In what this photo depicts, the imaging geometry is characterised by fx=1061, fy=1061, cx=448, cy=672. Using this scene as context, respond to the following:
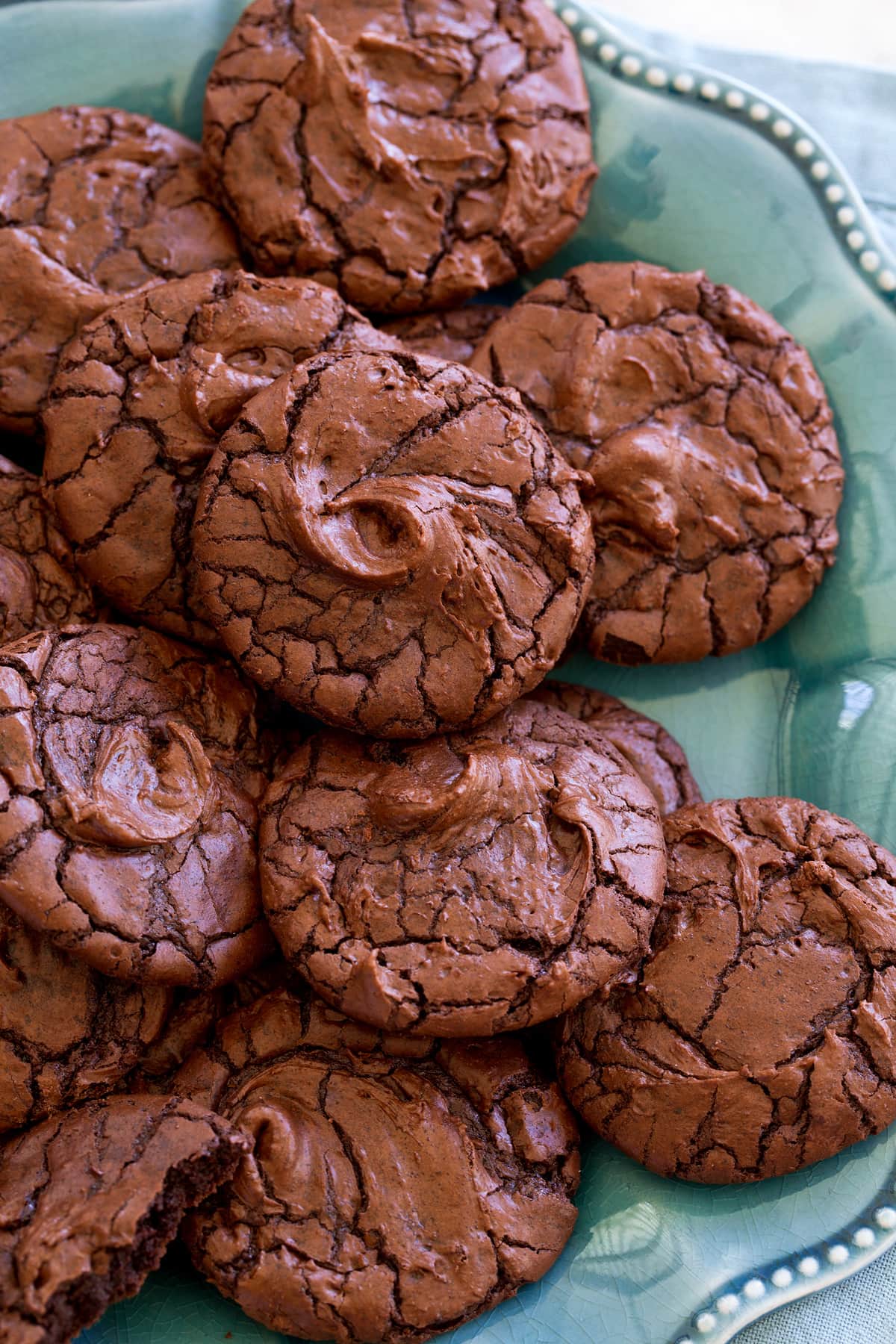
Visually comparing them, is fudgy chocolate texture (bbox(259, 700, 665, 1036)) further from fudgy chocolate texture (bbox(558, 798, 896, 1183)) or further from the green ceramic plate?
the green ceramic plate

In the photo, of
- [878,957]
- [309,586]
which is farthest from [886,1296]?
[309,586]

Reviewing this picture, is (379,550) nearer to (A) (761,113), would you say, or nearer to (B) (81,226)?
(B) (81,226)

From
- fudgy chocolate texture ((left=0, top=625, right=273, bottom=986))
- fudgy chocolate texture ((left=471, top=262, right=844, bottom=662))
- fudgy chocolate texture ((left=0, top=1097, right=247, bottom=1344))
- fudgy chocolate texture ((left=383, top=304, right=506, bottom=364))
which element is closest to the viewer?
fudgy chocolate texture ((left=0, top=1097, right=247, bottom=1344))

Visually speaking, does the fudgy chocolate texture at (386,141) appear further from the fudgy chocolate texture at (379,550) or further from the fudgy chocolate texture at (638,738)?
the fudgy chocolate texture at (638,738)

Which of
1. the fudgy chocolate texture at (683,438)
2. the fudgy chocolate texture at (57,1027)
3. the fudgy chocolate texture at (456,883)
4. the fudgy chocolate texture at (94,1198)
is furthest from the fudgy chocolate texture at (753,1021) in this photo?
the fudgy chocolate texture at (57,1027)

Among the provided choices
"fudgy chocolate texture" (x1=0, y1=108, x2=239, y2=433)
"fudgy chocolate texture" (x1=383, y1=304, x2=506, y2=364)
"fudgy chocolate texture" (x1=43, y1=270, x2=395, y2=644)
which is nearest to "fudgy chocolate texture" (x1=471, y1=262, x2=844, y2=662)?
"fudgy chocolate texture" (x1=383, y1=304, x2=506, y2=364)

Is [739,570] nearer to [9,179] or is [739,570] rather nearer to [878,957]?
[878,957]
